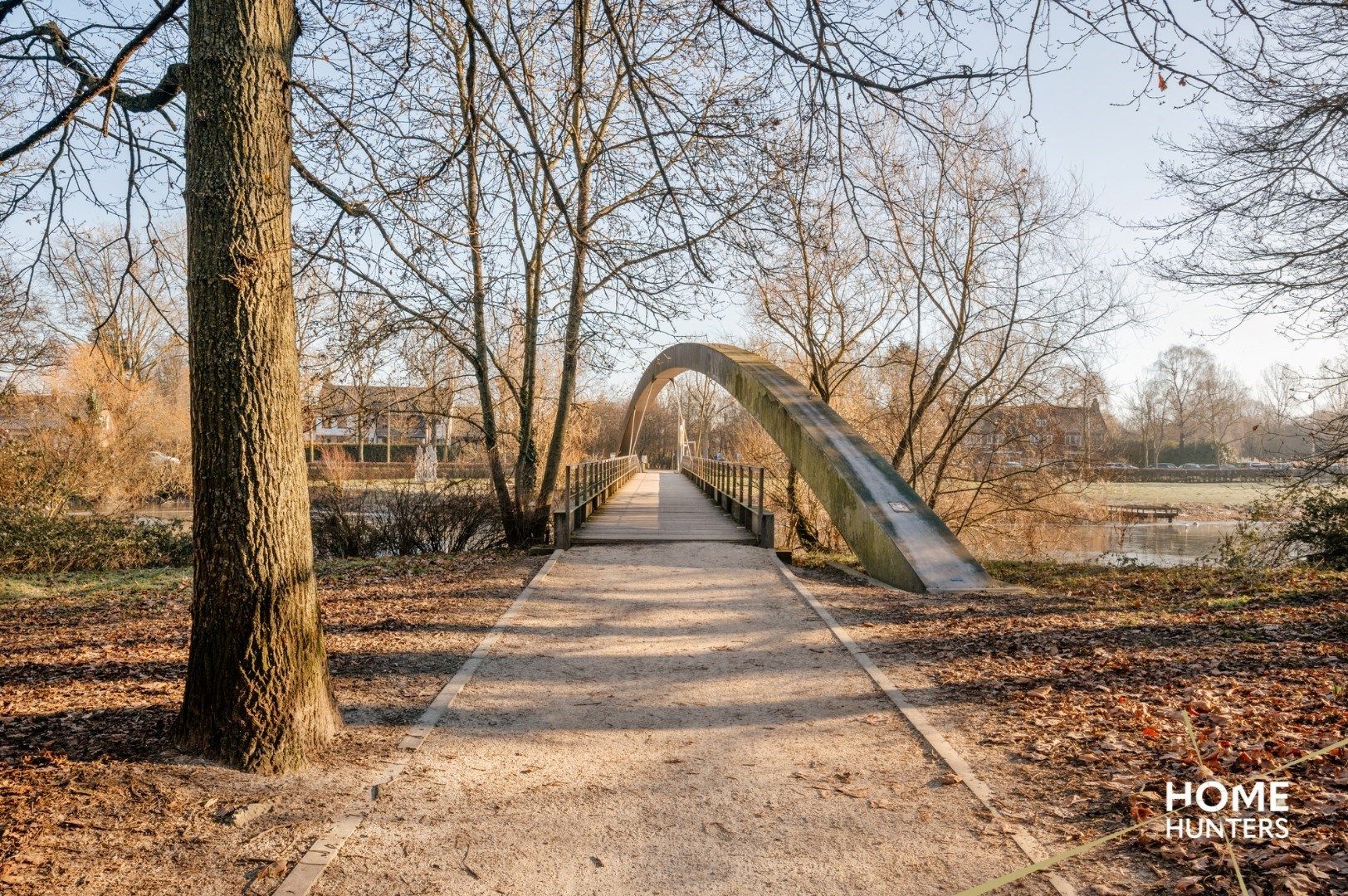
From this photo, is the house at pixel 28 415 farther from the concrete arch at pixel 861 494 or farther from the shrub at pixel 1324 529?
the shrub at pixel 1324 529

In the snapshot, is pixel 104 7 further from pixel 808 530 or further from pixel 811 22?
pixel 808 530

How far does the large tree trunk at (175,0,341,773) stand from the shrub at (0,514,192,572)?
10.5 meters

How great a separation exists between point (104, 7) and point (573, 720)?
5.47 meters

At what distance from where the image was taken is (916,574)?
8.46 metres

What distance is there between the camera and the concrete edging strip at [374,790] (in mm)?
2889

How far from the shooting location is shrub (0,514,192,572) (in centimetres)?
1182

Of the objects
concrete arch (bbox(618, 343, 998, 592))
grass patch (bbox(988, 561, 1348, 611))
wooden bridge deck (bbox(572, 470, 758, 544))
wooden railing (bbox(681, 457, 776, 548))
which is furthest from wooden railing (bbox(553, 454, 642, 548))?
grass patch (bbox(988, 561, 1348, 611))

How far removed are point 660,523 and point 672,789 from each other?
10326mm

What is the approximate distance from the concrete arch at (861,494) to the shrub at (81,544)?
891 cm

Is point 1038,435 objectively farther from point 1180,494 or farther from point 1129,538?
point 1180,494

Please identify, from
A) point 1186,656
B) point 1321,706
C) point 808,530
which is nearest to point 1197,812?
point 1321,706

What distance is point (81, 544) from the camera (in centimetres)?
1227

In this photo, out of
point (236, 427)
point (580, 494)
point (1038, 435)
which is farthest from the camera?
point (1038, 435)

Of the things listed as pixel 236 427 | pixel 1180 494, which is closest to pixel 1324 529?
pixel 236 427
